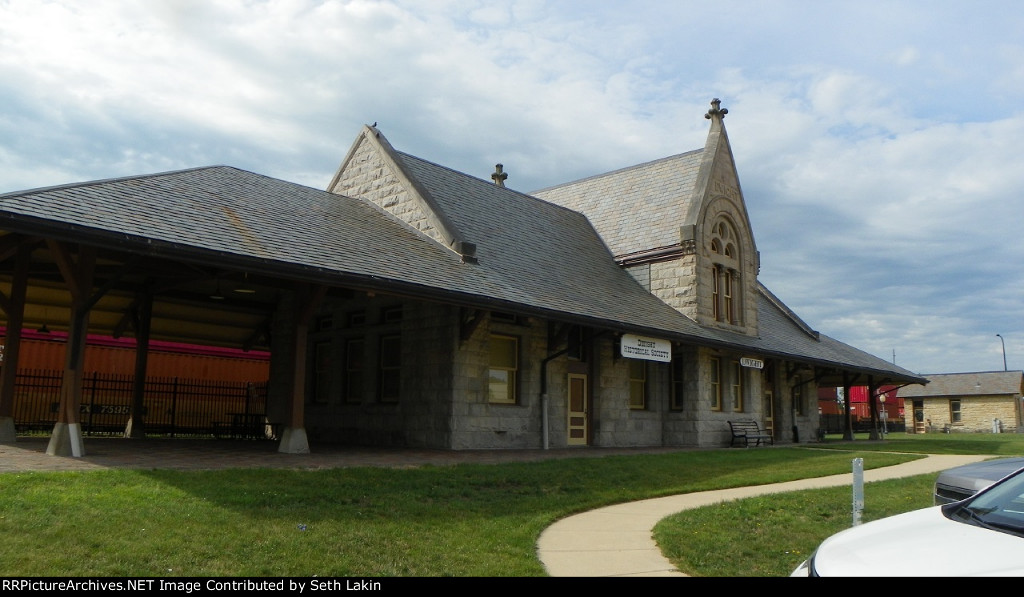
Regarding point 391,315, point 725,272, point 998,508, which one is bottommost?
point 998,508

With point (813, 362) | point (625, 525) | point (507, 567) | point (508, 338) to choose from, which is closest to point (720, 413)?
point (813, 362)

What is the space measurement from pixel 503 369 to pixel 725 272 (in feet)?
36.7

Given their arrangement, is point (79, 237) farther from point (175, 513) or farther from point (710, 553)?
point (710, 553)

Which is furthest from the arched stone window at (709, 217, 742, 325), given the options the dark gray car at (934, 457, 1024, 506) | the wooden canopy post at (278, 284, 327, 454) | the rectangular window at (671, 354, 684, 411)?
A: the wooden canopy post at (278, 284, 327, 454)

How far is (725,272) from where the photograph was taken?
26.3 metres

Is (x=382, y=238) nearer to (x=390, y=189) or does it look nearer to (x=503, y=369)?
(x=503, y=369)

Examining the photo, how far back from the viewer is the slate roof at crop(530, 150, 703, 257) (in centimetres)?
2588

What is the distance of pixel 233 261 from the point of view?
1148cm

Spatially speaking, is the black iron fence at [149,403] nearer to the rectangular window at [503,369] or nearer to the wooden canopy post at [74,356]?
the rectangular window at [503,369]

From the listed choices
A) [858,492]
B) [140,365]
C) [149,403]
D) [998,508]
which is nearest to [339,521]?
[858,492]

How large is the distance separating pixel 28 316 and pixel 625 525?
17.5 metres

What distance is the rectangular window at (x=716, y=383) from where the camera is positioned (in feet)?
78.3

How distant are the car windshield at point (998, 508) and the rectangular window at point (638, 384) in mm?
17206

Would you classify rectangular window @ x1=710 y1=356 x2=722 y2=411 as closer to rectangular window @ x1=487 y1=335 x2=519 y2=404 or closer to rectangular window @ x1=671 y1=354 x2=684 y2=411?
rectangular window @ x1=671 y1=354 x2=684 y2=411
